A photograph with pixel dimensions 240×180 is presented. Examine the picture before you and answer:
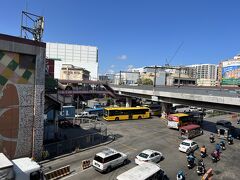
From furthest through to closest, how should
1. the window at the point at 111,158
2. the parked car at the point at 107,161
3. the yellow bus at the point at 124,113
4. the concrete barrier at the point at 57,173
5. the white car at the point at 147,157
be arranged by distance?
the yellow bus at the point at 124,113
the white car at the point at 147,157
the window at the point at 111,158
the parked car at the point at 107,161
the concrete barrier at the point at 57,173

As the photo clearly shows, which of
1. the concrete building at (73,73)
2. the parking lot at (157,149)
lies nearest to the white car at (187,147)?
the parking lot at (157,149)

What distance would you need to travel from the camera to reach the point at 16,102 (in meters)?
22.4

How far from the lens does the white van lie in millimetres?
17314

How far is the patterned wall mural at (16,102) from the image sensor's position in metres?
21.4

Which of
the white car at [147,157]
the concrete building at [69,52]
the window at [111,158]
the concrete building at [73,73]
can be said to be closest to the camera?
the window at [111,158]

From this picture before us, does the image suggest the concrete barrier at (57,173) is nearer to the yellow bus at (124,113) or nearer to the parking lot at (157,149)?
the parking lot at (157,149)

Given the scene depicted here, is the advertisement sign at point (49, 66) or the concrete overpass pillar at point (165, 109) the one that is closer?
the advertisement sign at point (49, 66)

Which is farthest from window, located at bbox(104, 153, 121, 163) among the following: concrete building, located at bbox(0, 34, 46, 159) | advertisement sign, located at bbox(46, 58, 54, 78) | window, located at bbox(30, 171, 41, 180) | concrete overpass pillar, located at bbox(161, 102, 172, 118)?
concrete overpass pillar, located at bbox(161, 102, 172, 118)

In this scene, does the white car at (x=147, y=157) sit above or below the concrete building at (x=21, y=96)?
below

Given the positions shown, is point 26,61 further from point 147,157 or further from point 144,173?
point 147,157

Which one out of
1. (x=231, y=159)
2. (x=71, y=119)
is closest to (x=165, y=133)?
(x=231, y=159)

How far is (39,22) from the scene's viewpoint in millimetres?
25172

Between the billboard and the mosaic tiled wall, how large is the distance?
50234 millimetres

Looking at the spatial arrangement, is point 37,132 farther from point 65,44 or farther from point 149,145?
point 65,44
